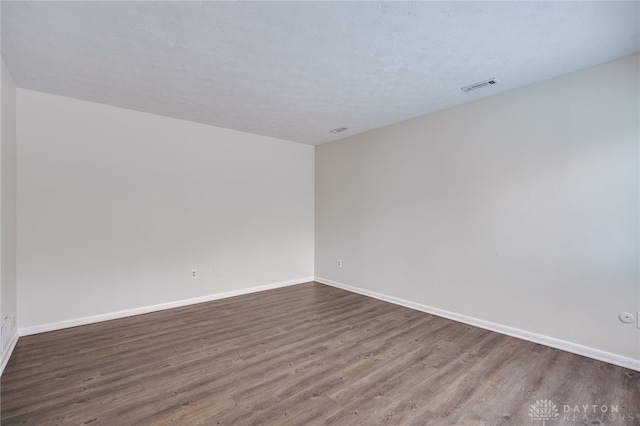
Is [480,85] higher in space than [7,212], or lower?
higher

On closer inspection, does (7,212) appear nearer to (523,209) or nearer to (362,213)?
(362,213)

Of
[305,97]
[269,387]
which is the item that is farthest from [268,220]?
[269,387]

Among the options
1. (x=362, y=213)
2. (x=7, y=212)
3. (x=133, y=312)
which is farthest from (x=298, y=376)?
(x=7, y=212)

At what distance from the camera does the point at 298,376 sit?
2238 mm

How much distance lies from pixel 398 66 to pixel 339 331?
8.82 feet

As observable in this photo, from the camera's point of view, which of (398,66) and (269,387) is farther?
(398,66)

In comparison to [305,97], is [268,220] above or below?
below

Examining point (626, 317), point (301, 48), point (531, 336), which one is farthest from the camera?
point (531, 336)

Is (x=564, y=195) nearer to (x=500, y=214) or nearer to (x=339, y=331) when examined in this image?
(x=500, y=214)

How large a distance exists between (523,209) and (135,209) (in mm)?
4437

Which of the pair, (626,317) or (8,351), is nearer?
(626,317)

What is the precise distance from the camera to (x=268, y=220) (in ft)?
15.9

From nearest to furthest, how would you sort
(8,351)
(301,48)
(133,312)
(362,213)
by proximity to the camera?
1. (301,48)
2. (8,351)
3. (133,312)
4. (362,213)

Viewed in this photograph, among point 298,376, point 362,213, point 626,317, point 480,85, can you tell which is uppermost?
point 480,85
